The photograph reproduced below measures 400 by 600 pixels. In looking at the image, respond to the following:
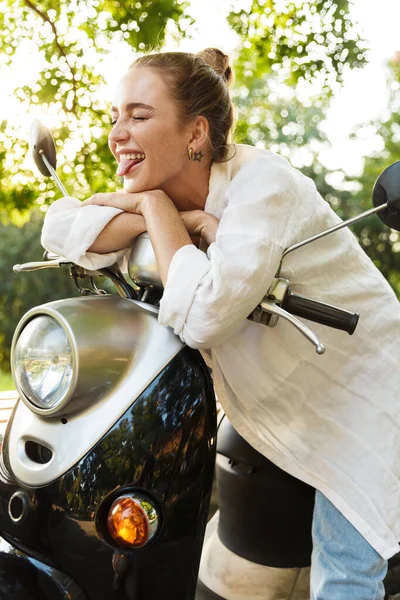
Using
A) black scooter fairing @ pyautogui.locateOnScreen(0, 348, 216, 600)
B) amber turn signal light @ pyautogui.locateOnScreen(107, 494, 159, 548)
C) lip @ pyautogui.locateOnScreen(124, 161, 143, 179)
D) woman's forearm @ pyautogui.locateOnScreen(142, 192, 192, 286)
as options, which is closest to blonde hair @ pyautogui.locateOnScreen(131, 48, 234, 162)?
lip @ pyautogui.locateOnScreen(124, 161, 143, 179)

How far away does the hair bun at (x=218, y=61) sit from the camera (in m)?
1.71

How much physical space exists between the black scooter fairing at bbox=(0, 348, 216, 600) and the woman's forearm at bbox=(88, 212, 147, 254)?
266mm

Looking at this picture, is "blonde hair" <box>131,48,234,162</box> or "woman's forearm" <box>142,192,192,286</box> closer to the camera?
"woman's forearm" <box>142,192,192,286</box>

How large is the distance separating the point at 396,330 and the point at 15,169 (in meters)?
2.83

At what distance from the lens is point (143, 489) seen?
123cm

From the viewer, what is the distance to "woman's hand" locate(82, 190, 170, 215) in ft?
4.68

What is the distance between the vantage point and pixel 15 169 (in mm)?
3936

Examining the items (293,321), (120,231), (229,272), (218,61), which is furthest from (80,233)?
(218,61)

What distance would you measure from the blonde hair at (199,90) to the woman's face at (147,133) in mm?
24

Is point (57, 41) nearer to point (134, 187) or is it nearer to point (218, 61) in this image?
point (218, 61)

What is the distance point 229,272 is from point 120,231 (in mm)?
276

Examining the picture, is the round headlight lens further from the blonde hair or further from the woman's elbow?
the blonde hair

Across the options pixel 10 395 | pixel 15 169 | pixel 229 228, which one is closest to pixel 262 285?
pixel 229 228

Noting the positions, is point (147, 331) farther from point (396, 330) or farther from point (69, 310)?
point (396, 330)
